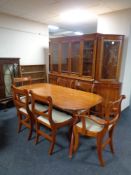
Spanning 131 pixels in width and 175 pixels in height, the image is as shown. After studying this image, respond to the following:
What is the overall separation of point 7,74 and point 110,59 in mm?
2630

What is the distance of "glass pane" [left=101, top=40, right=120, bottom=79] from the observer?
10.00ft

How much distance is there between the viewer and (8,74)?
361 centimetres

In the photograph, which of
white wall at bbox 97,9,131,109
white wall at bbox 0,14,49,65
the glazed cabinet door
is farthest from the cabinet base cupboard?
white wall at bbox 0,14,49,65

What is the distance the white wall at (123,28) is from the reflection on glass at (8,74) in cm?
245

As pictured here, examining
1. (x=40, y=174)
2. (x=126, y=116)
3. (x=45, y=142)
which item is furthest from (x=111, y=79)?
(x=40, y=174)

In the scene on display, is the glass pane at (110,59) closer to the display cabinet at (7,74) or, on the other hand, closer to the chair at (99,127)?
the chair at (99,127)

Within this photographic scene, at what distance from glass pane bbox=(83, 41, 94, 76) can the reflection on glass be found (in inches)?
72.3

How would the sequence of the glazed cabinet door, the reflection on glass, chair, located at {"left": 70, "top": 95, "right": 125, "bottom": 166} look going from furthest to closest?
the glazed cabinet door, the reflection on glass, chair, located at {"left": 70, "top": 95, "right": 125, "bottom": 166}

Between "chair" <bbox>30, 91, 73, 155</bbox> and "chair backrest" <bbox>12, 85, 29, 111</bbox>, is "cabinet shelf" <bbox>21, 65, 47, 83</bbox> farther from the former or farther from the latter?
"chair" <bbox>30, 91, 73, 155</bbox>

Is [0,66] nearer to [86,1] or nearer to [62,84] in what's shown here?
[62,84]

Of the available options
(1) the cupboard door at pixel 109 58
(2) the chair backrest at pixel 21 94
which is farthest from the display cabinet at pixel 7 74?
(1) the cupboard door at pixel 109 58

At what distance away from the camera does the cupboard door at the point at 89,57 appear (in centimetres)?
308

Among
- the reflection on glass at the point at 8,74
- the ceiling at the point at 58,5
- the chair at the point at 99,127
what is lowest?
the chair at the point at 99,127

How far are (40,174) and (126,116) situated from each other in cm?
248
